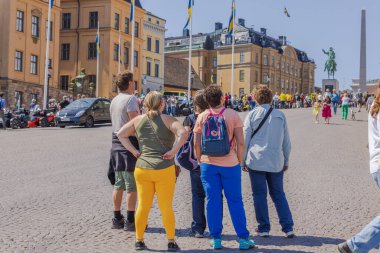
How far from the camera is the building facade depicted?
9000 cm

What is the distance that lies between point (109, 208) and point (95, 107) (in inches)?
792

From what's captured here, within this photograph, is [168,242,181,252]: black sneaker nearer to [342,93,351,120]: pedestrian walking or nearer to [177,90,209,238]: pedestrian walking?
[177,90,209,238]: pedestrian walking

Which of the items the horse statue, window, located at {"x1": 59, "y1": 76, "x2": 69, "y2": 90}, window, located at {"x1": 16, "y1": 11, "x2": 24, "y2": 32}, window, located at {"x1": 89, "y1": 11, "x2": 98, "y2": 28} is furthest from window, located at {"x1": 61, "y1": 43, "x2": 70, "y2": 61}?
the horse statue

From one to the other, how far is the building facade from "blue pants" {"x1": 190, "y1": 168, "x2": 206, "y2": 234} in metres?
79.2

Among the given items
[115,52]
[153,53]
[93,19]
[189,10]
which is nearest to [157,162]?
[189,10]

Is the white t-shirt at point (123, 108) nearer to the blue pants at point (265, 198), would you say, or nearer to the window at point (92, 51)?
the blue pants at point (265, 198)

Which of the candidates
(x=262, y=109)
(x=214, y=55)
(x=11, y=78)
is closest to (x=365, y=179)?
(x=262, y=109)

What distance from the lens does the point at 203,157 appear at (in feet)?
18.6

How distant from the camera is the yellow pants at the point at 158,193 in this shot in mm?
5379

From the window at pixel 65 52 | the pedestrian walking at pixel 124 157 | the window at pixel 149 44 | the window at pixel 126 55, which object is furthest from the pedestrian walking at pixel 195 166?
the window at pixel 149 44

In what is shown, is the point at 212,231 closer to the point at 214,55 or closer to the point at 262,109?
the point at 262,109

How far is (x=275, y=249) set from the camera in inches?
220

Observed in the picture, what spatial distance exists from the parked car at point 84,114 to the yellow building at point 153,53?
37.6 metres

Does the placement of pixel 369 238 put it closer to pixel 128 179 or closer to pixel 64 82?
pixel 128 179
